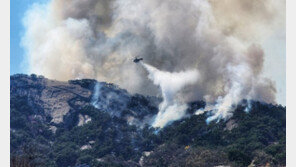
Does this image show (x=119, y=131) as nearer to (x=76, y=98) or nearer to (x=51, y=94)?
(x=76, y=98)

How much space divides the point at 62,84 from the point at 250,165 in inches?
3012

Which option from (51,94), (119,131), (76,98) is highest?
(51,94)

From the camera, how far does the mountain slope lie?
12081cm

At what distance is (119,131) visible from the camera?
14650 centimetres

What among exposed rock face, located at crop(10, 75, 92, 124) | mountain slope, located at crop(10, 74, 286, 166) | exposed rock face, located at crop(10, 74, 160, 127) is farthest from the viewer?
exposed rock face, located at crop(10, 75, 92, 124)

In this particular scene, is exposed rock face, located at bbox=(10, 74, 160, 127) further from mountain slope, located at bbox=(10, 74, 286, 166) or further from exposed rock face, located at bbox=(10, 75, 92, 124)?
mountain slope, located at bbox=(10, 74, 286, 166)

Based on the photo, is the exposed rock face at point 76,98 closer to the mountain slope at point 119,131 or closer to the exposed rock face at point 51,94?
the exposed rock face at point 51,94

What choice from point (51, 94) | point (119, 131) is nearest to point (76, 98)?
point (51, 94)

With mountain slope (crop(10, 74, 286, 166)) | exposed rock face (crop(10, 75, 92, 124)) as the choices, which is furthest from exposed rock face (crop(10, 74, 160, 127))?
mountain slope (crop(10, 74, 286, 166))

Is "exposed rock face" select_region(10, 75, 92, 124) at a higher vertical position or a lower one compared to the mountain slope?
higher

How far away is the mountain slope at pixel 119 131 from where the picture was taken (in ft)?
396

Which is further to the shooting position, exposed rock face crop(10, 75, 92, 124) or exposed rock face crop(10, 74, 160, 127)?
exposed rock face crop(10, 75, 92, 124)

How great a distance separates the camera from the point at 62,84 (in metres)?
161

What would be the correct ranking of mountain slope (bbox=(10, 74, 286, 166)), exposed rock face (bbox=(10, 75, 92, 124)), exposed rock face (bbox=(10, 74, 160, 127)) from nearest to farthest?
mountain slope (bbox=(10, 74, 286, 166)) → exposed rock face (bbox=(10, 74, 160, 127)) → exposed rock face (bbox=(10, 75, 92, 124))
